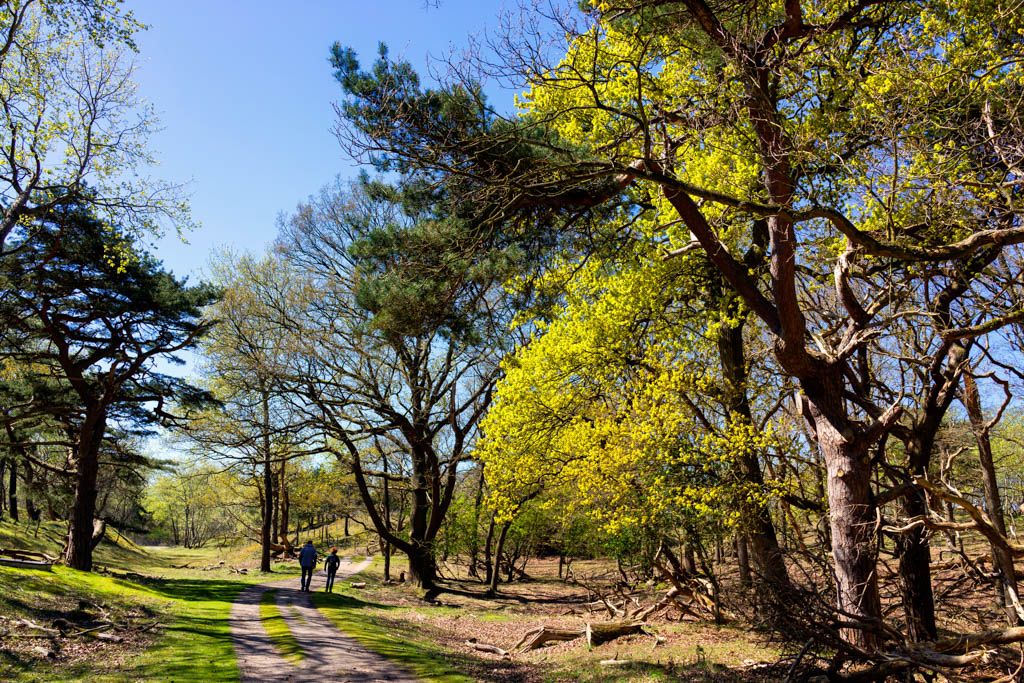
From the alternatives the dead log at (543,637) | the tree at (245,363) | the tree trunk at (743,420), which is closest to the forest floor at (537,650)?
the dead log at (543,637)

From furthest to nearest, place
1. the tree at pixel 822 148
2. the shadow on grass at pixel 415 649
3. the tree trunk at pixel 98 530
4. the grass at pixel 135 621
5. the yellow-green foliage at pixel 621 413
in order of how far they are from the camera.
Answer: the tree trunk at pixel 98 530
the yellow-green foliage at pixel 621 413
the shadow on grass at pixel 415 649
the grass at pixel 135 621
the tree at pixel 822 148

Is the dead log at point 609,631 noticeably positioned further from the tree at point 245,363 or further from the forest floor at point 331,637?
the tree at point 245,363

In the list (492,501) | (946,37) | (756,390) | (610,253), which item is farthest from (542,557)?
(946,37)

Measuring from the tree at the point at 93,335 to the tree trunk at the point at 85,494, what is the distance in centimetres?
3

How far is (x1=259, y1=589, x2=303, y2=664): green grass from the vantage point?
10.5m

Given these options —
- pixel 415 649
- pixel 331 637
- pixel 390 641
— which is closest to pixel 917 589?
pixel 415 649

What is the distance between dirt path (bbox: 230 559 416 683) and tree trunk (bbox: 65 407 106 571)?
5939 mm

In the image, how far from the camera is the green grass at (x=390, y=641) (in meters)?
9.91

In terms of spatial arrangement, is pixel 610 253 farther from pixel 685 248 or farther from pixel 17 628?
pixel 17 628

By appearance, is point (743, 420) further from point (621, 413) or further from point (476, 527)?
point (476, 527)

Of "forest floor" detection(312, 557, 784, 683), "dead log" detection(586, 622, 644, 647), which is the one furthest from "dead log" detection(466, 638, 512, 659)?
"dead log" detection(586, 622, 644, 647)

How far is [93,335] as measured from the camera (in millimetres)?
19125

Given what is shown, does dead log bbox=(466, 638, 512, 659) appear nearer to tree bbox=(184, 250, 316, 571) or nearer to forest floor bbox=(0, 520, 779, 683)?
forest floor bbox=(0, 520, 779, 683)

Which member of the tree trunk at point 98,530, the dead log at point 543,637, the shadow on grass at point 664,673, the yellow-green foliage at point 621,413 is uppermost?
the yellow-green foliage at point 621,413
